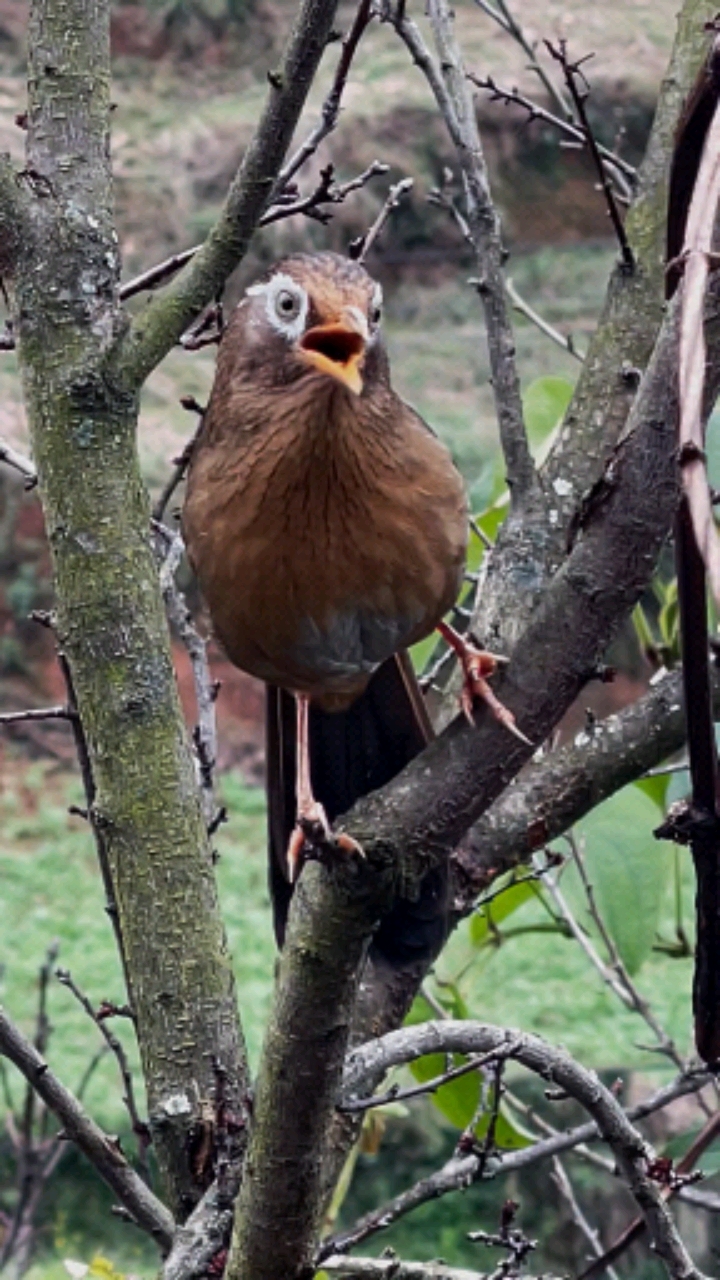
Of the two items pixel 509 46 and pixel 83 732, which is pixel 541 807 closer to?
pixel 83 732

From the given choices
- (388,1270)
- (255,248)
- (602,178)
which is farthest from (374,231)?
(255,248)

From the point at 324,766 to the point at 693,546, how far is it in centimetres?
155

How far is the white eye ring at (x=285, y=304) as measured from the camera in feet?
6.25

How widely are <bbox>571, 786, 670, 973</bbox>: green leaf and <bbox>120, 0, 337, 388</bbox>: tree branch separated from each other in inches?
39.6

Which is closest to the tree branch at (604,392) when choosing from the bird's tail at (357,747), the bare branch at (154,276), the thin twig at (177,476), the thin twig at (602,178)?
the thin twig at (602,178)

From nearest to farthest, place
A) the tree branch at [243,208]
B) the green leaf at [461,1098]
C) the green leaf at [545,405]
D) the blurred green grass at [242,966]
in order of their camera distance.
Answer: the tree branch at [243,208] < the green leaf at [461,1098] < the green leaf at [545,405] < the blurred green grass at [242,966]

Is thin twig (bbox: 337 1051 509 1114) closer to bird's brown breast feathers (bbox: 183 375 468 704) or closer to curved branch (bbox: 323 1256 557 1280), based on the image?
curved branch (bbox: 323 1256 557 1280)

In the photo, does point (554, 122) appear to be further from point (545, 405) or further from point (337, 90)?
point (337, 90)

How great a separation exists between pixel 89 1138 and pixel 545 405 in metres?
1.37

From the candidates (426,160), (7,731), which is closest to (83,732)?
(7,731)

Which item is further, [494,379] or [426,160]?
[426,160]

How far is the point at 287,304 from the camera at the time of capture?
1941 mm

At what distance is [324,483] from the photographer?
6.57ft

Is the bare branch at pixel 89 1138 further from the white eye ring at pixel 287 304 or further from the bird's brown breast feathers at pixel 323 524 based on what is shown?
the white eye ring at pixel 287 304
